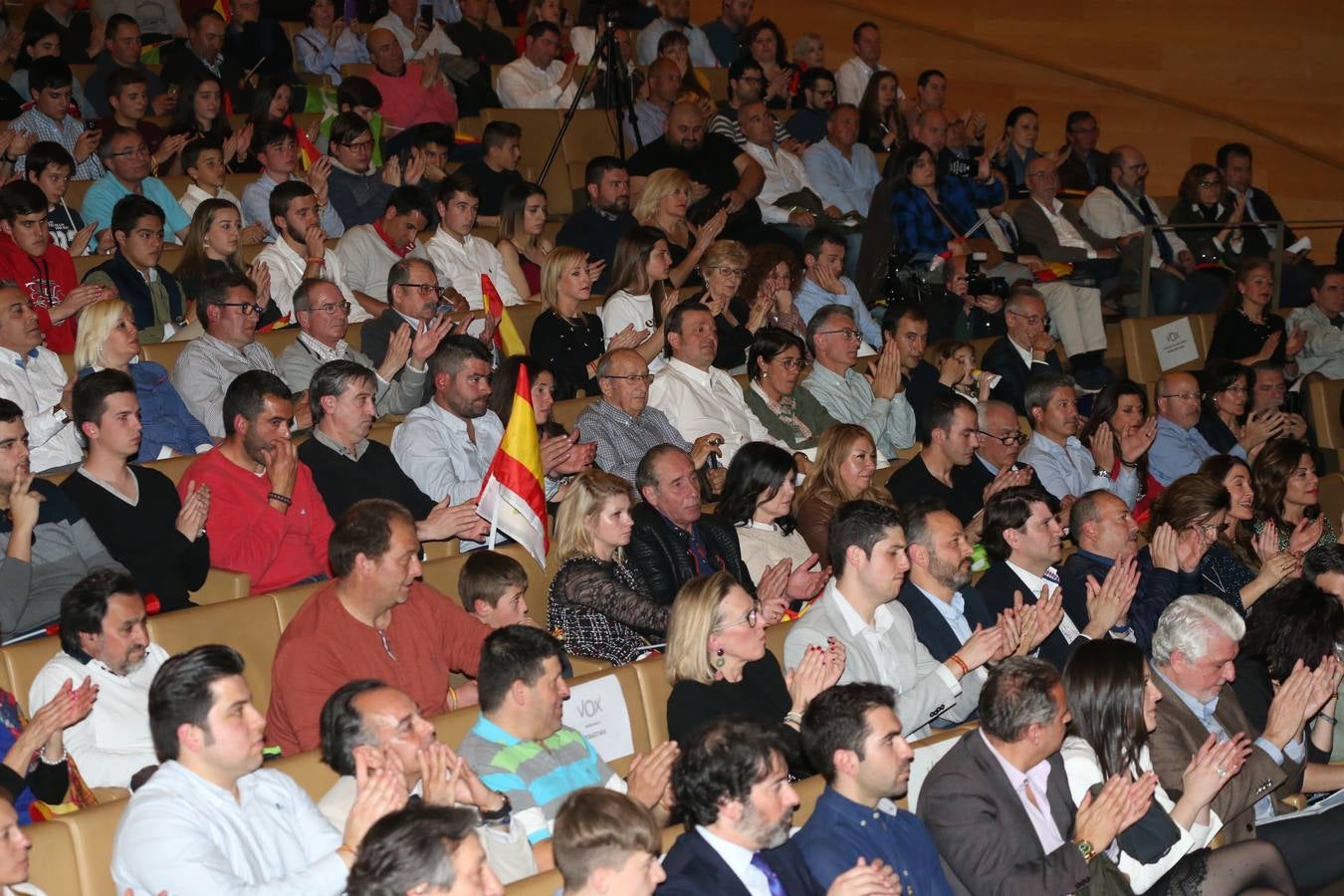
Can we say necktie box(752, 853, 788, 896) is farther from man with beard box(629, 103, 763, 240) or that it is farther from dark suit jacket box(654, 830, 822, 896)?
man with beard box(629, 103, 763, 240)

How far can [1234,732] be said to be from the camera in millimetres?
4293

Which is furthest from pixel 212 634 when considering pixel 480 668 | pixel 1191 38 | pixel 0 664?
pixel 1191 38

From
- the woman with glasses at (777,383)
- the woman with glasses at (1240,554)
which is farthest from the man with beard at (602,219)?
the woman with glasses at (1240,554)

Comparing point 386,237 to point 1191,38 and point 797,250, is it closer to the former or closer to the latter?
point 797,250

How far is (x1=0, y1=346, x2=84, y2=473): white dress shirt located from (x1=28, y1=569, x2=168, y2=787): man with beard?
1.27 meters

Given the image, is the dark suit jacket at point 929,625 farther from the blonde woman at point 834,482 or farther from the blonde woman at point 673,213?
the blonde woman at point 673,213

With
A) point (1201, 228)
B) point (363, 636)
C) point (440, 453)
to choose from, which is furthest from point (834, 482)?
point (1201, 228)

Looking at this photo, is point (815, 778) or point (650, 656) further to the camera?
point (650, 656)

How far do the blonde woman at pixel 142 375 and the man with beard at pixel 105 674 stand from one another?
1345 mm

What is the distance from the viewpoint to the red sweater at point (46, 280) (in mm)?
5719

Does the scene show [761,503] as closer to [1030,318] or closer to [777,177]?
[1030,318]

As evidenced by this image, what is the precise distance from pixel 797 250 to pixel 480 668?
4718 millimetres

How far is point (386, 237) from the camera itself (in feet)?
22.0

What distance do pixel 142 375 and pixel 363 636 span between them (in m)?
1.73
